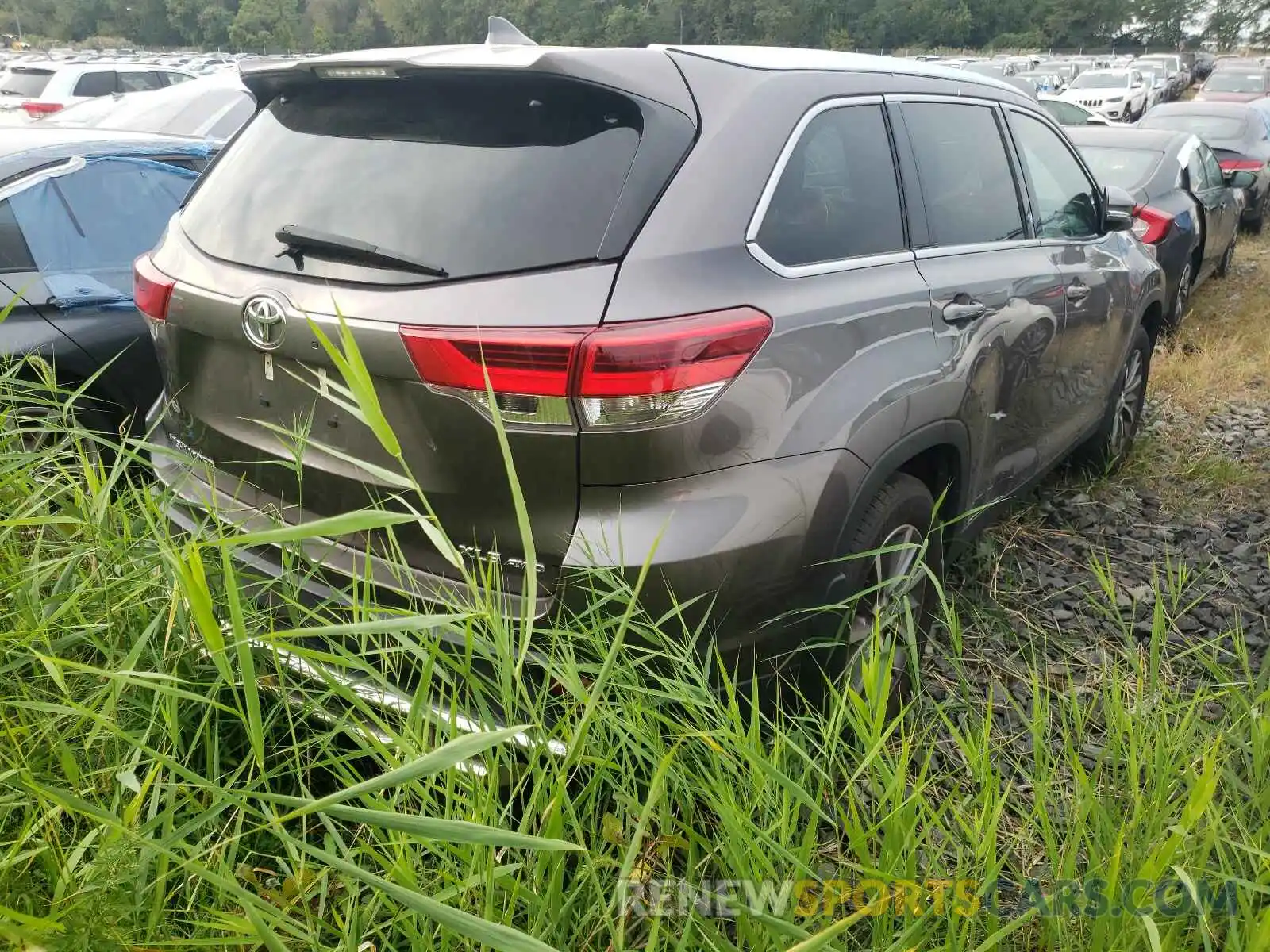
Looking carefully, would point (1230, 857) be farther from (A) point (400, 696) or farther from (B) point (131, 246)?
(B) point (131, 246)

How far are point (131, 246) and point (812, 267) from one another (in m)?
3.13

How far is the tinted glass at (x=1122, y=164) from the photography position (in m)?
7.36

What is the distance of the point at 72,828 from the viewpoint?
1766mm

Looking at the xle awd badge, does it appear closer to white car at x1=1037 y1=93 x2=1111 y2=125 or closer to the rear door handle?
the rear door handle

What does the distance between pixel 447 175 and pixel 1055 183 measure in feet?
9.12

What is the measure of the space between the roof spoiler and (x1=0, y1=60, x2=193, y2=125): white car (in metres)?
11.6

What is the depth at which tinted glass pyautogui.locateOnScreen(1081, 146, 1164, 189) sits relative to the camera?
736 cm

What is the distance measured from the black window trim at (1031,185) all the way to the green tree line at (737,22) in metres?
64.3

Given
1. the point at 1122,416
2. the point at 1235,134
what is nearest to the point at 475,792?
the point at 1122,416

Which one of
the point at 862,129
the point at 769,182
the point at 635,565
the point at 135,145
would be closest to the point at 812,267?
the point at 769,182

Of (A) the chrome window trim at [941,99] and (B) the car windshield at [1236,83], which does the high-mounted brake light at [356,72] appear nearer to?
(A) the chrome window trim at [941,99]

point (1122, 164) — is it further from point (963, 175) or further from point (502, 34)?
point (502, 34)

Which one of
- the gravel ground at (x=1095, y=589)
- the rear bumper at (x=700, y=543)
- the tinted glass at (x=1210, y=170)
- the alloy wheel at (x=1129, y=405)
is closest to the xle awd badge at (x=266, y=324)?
the rear bumper at (x=700, y=543)

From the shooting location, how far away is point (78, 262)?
3748 millimetres
